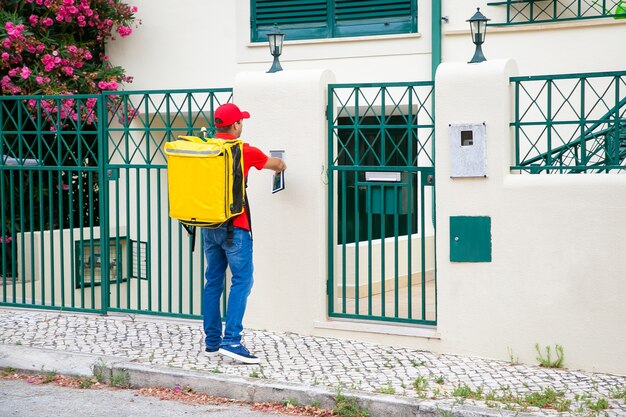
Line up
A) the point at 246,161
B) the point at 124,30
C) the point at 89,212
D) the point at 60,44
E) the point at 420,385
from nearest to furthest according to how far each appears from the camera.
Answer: the point at 420,385 < the point at 246,161 < the point at 89,212 < the point at 60,44 < the point at 124,30

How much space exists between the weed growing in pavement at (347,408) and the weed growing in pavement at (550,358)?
5.65 ft

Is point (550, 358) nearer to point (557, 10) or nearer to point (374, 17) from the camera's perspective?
point (557, 10)

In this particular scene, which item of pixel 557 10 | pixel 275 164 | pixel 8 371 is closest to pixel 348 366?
pixel 275 164

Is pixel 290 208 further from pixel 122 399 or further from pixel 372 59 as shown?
pixel 372 59

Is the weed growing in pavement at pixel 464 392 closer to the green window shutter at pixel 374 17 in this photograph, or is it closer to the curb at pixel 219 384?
the curb at pixel 219 384

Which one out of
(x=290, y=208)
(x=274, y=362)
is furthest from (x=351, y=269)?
(x=274, y=362)

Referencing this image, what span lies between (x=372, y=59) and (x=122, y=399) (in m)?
6.34

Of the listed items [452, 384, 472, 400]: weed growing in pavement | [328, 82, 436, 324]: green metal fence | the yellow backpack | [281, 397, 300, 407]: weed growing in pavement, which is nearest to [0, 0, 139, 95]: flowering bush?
[328, 82, 436, 324]: green metal fence

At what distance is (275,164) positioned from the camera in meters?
7.77

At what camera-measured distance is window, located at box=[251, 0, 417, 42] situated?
469 inches

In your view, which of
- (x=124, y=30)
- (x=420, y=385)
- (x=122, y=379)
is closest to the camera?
(x=420, y=385)

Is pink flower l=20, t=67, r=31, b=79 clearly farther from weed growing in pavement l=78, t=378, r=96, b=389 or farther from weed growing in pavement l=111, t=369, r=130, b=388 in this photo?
weed growing in pavement l=111, t=369, r=130, b=388

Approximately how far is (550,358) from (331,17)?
6076 millimetres

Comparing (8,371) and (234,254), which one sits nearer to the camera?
(234,254)
